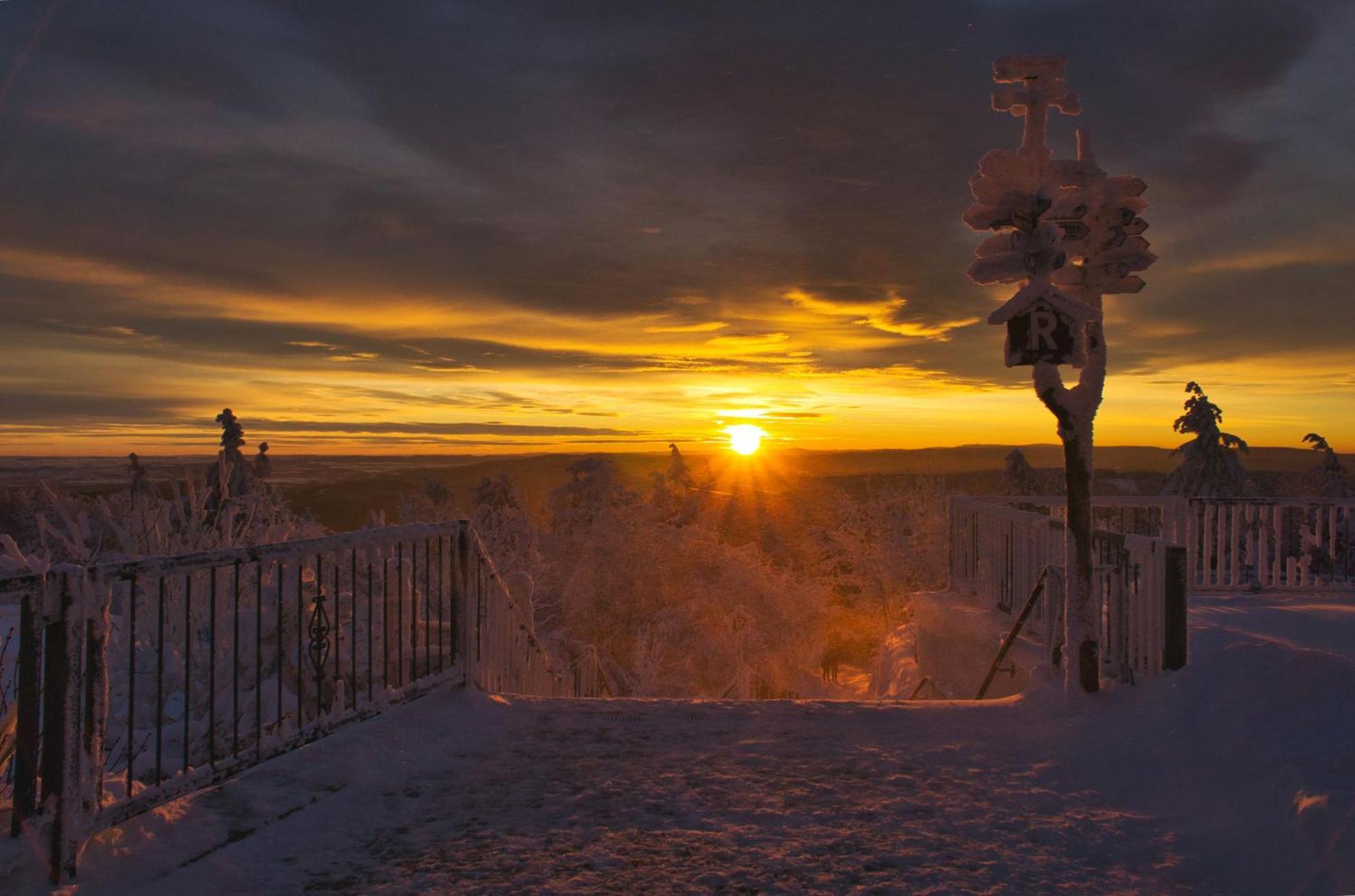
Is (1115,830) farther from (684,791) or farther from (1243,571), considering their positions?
(1243,571)

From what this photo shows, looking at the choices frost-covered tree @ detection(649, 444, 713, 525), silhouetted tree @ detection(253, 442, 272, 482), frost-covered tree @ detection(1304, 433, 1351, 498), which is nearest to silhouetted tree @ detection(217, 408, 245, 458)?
silhouetted tree @ detection(253, 442, 272, 482)

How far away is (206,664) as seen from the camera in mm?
10781

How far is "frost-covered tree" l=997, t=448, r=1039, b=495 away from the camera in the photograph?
55875 millimetres

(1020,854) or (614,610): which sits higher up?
(1020,854)

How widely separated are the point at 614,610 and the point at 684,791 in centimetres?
2985

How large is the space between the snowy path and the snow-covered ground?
2cm

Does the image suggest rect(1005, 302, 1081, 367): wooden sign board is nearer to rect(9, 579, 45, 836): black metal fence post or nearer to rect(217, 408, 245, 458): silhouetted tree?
rect(9, 579, 45, 836): black metal fence post

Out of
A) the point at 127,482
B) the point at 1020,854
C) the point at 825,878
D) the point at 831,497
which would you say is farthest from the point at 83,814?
the point at 127,482

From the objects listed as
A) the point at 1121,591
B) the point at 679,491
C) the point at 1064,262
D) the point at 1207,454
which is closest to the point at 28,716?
the point at 1064,262

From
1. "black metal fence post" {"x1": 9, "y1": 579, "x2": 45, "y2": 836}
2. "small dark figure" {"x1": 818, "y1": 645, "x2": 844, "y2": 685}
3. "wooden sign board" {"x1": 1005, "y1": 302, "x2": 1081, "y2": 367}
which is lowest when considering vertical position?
"small dark figure" {"x1": 818, "y1": 645, "x2": 844, "y2": 685}

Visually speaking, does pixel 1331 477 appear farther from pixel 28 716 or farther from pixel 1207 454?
pixel 28 716

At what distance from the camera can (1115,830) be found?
482 centimetres

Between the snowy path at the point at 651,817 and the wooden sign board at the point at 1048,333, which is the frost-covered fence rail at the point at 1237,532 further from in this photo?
the snowy path at the point at 651,817

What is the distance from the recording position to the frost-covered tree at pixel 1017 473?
2200 inches
